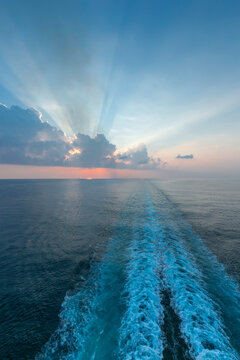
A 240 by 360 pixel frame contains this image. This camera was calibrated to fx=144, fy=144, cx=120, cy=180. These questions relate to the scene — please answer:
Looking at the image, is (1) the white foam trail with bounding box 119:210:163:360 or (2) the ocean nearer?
(1) the white foam trail with bounding box 119:210:163:360

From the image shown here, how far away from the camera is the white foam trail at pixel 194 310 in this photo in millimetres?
4688

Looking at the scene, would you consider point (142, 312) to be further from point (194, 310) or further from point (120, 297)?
point (194, 310)

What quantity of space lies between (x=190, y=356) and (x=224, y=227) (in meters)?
15.5

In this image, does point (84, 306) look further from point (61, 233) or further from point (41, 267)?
point (61, 233)

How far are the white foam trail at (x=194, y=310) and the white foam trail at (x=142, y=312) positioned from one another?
80cm

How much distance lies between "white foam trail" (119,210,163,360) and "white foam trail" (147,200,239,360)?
2.63ft

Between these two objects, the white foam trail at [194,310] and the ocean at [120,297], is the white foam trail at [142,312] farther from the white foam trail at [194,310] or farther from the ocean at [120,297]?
the white foam trail at [194,310]

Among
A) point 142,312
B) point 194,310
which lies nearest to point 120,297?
point 142,312

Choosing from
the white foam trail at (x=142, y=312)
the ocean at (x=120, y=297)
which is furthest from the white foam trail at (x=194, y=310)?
the white foam trail at (x=142, y=312)

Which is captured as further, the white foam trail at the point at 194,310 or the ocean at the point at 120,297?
the ocean at the point at 120,297

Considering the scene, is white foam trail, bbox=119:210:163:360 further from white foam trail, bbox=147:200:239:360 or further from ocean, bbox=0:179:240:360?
white foam trail, bbox=147:200:239:360

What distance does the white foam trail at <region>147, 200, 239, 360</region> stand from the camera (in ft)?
15.4

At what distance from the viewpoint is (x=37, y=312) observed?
20.7 ft

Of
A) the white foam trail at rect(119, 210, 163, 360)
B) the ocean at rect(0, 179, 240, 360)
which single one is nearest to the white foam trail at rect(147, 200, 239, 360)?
the ocean at rect(0, 179, 240, 360)
